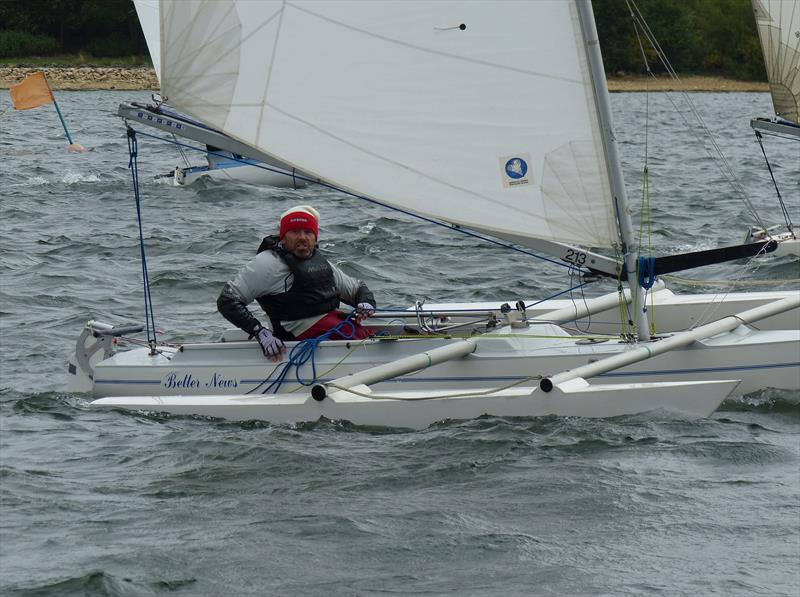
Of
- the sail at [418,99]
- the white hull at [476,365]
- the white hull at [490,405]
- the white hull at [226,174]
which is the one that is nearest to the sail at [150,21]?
the white hull at [226,174]

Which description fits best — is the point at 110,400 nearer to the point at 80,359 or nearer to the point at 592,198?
the point at 80,359

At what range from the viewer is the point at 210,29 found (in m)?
8.59

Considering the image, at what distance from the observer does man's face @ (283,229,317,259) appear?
937cm

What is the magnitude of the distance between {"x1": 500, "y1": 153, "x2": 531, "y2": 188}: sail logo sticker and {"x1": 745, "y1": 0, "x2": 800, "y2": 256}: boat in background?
261 inches

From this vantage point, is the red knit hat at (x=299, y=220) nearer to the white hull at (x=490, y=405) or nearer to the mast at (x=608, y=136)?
the white hull at (x=490, y=405)

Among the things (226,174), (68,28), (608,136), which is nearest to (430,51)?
(608,136)

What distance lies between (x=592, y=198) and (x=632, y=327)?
4.56 ft

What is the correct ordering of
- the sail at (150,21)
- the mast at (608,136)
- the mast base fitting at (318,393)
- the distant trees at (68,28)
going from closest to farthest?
the mast at (608,136) → the mast base fitting at (318,393) → the sail at (150,21) → the distant trees at (68,28)

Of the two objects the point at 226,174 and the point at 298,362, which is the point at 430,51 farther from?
the point at 226,174

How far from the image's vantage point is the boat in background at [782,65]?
14.8 meters

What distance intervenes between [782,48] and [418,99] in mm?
7445

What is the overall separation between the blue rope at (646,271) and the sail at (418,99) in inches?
19.5

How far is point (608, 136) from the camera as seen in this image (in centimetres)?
867

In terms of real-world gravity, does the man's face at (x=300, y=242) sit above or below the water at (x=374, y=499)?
above
